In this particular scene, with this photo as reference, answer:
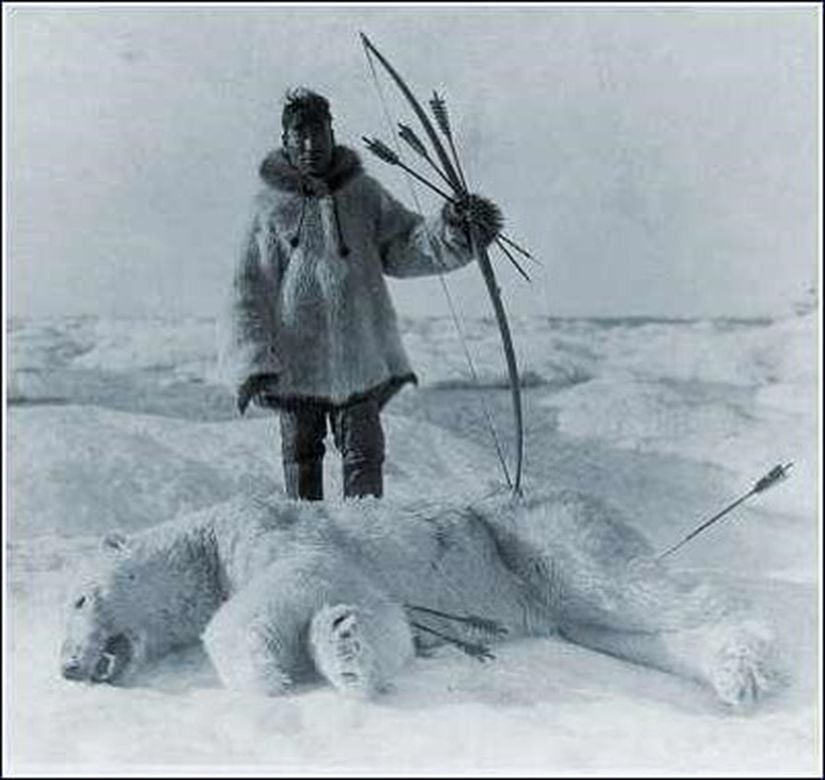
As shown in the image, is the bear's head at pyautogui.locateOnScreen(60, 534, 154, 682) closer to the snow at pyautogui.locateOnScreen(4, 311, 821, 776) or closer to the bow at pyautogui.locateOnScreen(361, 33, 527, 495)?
the snow at pyautogui.locateOnScreen(4, 311, 821, 776)

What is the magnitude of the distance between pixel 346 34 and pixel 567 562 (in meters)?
→ 0.91

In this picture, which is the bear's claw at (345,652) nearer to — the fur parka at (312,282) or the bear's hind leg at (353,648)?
the bear's hind leg at (353,648)

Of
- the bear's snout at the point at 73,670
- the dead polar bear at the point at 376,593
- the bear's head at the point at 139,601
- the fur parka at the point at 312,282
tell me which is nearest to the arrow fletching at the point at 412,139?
the fur parka at the point at 312,282

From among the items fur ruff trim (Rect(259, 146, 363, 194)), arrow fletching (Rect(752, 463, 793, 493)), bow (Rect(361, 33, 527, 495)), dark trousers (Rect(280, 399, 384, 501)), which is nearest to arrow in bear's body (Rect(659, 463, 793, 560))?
arrow fletching (Rect(752, 463, 793, 493))

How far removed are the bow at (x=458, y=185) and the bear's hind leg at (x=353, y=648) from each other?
1.24ft

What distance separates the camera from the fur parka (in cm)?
203

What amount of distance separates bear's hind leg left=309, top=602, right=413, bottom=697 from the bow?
0.38 m

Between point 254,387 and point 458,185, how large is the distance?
16.8 inches

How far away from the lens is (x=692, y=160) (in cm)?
217

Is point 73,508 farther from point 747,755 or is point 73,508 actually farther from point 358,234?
point 747,755

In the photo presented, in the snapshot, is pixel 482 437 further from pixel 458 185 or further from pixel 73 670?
pixel 73 670

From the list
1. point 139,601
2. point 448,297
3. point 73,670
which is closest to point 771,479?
point 448,297

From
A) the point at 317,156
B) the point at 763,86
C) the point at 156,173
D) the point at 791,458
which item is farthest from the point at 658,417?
the point at 156,173

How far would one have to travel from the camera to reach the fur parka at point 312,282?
2.03m
